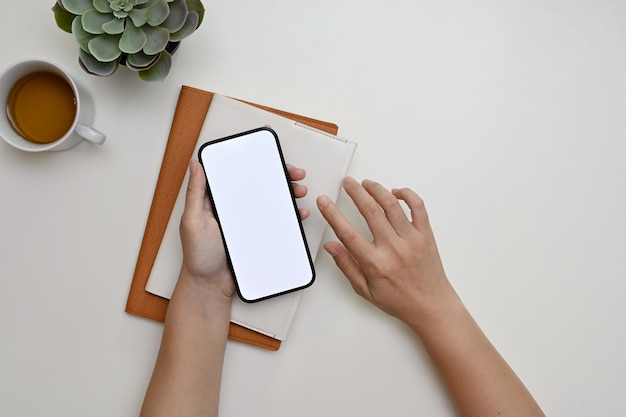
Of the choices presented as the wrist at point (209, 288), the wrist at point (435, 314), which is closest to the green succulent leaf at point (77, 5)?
the wrist at point (209, 288)

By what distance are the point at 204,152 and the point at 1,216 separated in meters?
0.30

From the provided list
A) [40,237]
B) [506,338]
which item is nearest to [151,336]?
[40,237]

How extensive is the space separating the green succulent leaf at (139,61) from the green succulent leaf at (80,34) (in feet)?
0.15

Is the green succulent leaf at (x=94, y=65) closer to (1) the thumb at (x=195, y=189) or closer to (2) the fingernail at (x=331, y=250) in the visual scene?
(1) the thumb at (x=195, y=189)

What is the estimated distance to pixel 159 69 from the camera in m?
0.56

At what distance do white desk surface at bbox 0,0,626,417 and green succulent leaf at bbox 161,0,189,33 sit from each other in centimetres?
12

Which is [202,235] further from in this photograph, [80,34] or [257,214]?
[80,34]

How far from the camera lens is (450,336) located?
2.05 ft

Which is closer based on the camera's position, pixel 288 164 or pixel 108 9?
pixel 108 9

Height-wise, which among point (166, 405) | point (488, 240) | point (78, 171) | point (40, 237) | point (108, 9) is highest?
point (108, 9)

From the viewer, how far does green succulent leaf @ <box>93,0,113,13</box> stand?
1.66 feet

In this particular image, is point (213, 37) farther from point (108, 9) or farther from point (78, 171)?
point (78, 171)

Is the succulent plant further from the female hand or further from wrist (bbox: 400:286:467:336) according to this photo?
wrist (bbox: 400:286:467:336)

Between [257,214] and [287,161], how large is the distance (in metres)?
0.08
